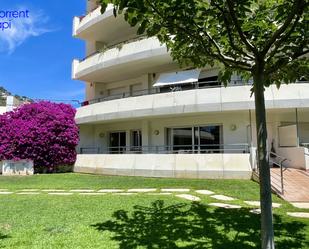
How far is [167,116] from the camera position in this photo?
23531 millimetres

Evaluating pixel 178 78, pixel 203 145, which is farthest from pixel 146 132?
pixel 203 145

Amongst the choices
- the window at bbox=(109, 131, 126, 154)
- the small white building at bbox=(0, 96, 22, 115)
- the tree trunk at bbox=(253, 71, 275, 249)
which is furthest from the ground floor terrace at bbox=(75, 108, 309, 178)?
the tree trunk at bbox=(253, 71, 275, 249)

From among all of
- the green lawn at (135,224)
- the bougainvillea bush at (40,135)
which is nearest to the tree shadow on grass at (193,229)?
the green lawn at (135,224)

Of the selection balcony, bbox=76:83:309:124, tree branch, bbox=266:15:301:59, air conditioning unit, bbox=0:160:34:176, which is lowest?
air conditioning unit, bbox=0:160:34:176

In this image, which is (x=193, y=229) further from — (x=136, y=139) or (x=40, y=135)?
(x=136, y=139)

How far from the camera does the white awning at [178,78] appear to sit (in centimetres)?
2295

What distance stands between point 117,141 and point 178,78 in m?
8.87

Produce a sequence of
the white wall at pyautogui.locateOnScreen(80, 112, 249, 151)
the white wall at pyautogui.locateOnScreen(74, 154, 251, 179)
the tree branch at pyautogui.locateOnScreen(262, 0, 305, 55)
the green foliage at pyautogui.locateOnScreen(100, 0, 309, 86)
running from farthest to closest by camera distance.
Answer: the white wall at pyautogui.locateOnScreen(80, 112, 249, 151)
the white wall at pyautogui.locateOnScreen(74, 154, 251, 179)
the green foliage at pyautogui.locateOnScreen(100, 0, 309, 86)
the tree branch at pyautogui.locateOnScreen(262, 0, 305, 55)

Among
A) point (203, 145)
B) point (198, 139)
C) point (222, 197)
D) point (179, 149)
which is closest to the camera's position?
point (222, 197)

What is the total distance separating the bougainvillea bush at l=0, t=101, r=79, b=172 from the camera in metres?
25.3

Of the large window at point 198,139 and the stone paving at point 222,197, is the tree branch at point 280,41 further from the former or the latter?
the large window at point 198,139

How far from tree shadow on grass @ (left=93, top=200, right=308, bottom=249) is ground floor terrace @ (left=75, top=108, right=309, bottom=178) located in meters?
9.14

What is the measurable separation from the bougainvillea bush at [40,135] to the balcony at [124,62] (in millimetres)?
4068

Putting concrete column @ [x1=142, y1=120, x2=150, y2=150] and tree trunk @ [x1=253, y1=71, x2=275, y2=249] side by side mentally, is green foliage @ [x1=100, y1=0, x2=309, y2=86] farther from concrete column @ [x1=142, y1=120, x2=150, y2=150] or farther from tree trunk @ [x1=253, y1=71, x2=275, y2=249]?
concrete column @ [x1=142, y1=120, x2=150, y2=150]
